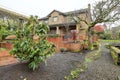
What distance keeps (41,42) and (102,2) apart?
9.40 metres

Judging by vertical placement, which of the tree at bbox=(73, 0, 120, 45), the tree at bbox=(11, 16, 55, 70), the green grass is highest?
the tree at bbox=(73, 0, 120, 45)

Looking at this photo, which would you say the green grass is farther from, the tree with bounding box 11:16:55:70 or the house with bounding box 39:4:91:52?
the tree with bounding box 11:16:55:70

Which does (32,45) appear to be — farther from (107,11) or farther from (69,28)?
(69,28)

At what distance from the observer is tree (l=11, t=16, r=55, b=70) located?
3.81m

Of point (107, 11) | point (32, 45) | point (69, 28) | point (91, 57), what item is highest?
point (107, 11)

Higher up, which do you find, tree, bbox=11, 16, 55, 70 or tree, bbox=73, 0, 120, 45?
tree, bbox=73, 0, 120, 45

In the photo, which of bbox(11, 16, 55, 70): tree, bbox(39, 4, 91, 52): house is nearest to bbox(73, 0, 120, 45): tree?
bbox(39, 4, 91, 52): house

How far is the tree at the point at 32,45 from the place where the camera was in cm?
381

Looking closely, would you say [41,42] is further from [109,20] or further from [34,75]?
[109,20]

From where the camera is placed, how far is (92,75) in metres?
4.54

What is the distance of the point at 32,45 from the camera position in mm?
4016

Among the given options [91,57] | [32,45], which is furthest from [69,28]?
[32,45]

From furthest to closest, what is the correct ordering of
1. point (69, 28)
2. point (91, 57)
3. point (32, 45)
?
point (69, 28) < point (91, 57) < point (32, 45)

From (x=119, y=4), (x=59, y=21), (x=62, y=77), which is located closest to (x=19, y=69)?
(x=62, y=77)
